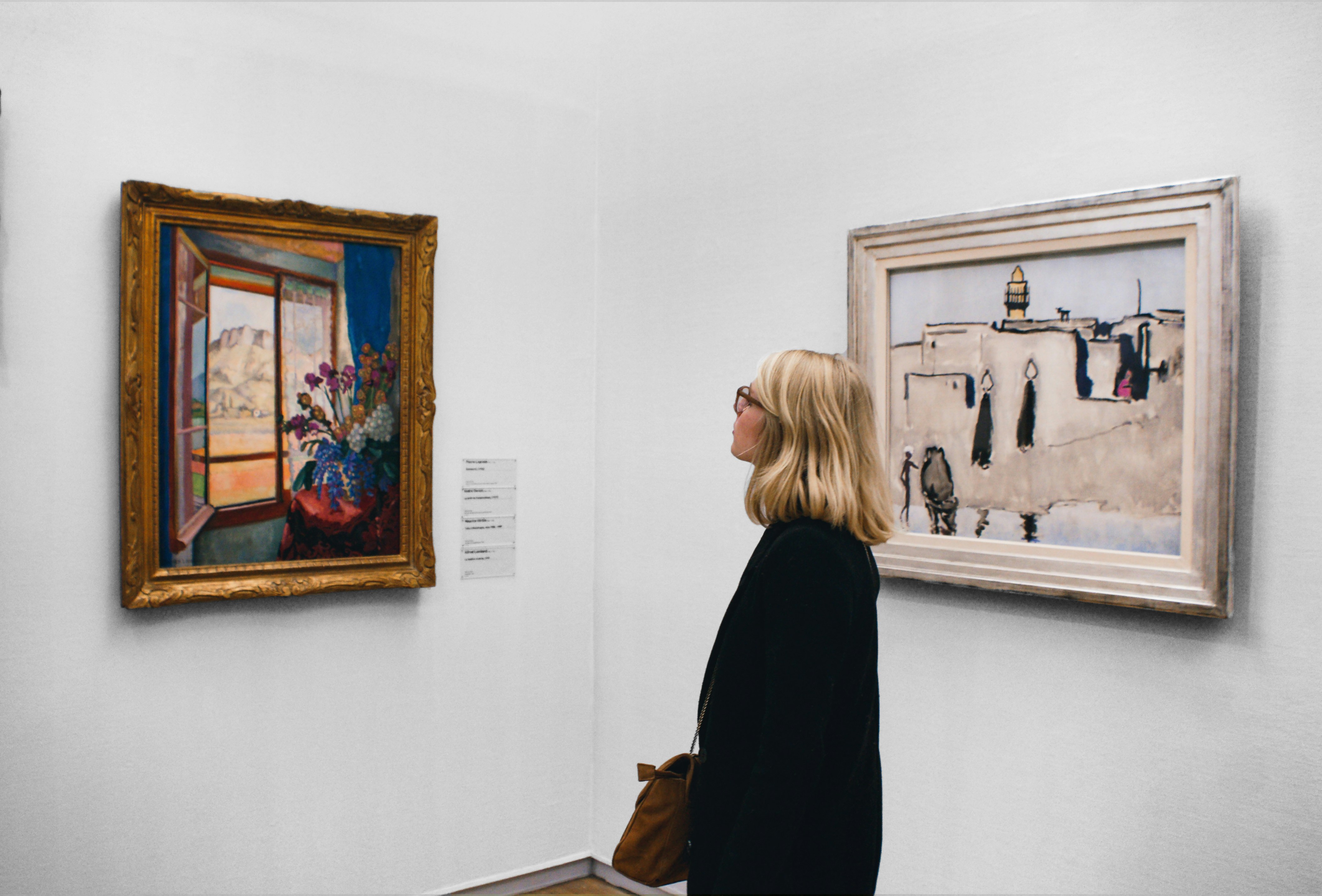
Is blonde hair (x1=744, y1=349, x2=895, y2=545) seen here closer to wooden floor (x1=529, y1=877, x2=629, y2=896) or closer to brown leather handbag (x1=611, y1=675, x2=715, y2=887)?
brown leather handbag (x1=611, y1=675, x2=715, y2=887)

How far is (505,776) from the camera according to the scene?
3.43 metres

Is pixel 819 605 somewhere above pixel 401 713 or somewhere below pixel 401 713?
above

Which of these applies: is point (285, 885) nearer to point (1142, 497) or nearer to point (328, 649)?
point (328, 649)

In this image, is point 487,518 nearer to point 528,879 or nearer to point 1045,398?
point 528,879

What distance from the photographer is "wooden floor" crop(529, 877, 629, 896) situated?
11.4 ft

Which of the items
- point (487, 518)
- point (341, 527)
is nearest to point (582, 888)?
point (487, 518)

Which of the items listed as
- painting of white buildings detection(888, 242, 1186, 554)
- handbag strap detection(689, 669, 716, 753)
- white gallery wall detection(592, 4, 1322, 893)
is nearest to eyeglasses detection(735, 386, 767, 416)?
handbag strap detection(689, 669, 716, 753)

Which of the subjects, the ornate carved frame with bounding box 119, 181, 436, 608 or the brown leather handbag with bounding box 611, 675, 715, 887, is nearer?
the brown leather handbag with bounding box 611, 675, 715, 887

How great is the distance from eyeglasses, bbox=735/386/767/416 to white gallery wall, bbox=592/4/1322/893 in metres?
1.07

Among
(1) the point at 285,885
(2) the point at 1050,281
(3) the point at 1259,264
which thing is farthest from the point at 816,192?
(1) the point at 285,885

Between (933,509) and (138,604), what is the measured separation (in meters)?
2.31

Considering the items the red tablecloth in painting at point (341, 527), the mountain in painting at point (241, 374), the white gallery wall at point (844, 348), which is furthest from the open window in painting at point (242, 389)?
the white gallery wall at point (844, 348)

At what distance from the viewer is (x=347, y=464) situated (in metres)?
3.04

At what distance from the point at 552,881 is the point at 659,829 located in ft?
6.45
